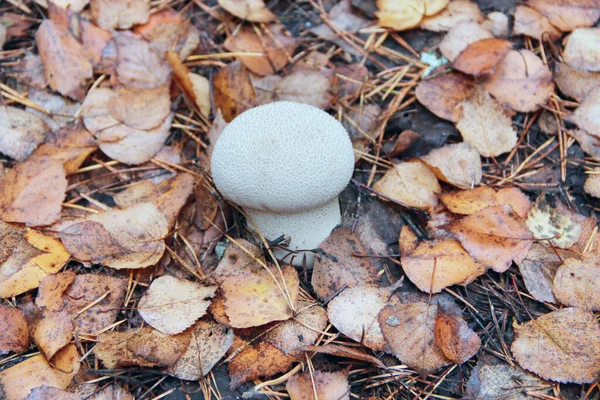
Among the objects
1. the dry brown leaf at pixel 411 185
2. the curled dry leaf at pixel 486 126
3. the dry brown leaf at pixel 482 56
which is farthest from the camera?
the dry brown leaf at pixel 482 56

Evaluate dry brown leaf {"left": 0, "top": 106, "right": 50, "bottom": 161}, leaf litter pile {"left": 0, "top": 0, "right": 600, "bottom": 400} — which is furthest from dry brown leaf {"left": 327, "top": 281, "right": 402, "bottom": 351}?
dry brown leaf {"left": 0, "top": 106, "right": 50, "bottom": 161}

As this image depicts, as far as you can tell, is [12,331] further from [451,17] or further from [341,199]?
[451,17]

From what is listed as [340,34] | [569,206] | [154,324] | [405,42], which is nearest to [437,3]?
[405,42]

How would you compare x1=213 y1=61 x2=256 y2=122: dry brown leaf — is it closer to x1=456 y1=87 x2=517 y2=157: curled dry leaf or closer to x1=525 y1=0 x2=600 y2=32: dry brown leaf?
x1=456 y1=87 x2=517 y2=157: curled dry leaf

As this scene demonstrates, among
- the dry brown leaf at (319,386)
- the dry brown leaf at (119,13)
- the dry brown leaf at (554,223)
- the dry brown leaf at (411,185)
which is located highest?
the dry brown leaf at (119,13)

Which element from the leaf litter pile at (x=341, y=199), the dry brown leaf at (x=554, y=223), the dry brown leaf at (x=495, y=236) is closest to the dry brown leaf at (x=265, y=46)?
the leaf litter pile at (x=341, y=199)

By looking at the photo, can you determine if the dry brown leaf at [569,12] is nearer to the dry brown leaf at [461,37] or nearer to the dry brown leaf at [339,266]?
the dry brown leaf at [461,37]

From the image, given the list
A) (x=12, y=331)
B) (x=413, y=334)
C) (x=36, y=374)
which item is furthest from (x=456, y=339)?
(x=12, y=331)
